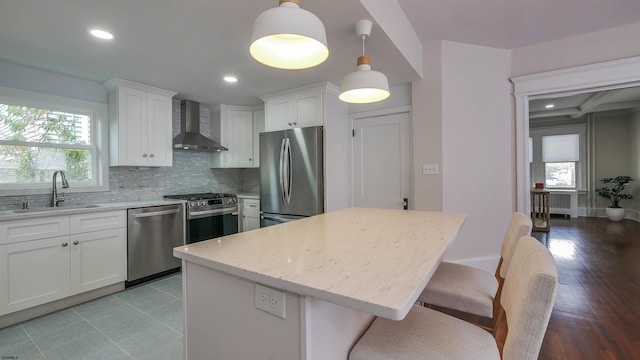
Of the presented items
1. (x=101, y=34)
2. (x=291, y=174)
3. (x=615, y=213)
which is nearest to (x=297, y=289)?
(x=101, y=34)

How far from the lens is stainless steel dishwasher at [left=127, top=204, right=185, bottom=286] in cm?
292

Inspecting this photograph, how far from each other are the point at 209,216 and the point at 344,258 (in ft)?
10.0

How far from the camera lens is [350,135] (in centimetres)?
374

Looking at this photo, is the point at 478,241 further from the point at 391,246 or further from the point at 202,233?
the point at 202,233

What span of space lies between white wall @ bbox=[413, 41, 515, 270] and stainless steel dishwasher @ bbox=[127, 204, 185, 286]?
117 inches

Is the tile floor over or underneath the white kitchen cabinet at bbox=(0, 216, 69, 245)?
underneath

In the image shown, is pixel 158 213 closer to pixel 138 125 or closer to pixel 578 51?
pixel 138 125

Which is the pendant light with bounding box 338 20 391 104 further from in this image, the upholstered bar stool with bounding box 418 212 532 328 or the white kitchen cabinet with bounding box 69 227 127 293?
the white kitchen cabinet with bounding box 69 227 127 293

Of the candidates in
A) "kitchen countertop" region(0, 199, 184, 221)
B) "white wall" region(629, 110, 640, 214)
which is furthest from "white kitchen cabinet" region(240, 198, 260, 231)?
"white wall" region(629, 110, 640, 214)

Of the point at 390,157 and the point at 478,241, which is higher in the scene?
the point at 390,157

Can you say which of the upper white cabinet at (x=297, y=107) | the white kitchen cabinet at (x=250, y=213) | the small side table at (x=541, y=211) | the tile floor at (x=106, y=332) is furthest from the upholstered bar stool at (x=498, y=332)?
the small side table at (x=541, y=211)

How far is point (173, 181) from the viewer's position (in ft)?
12.8

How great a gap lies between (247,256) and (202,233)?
2856mm

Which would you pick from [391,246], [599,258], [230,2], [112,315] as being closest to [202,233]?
[112,315]
